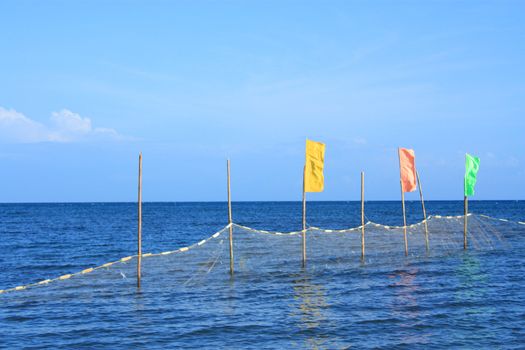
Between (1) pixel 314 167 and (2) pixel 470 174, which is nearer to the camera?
(1) pixel 314 167

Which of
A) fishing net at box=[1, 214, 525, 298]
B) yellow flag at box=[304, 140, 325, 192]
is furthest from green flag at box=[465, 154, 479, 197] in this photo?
yellow flag at box=[304, 140, 325, 192]

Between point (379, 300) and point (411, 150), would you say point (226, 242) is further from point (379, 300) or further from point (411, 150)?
point (379, 300)

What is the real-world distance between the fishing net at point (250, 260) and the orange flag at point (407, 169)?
3766 mm

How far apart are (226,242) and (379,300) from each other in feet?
74.1

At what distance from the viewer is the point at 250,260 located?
3158 centimetres

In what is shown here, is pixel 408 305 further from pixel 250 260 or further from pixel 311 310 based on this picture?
pixel 250 260


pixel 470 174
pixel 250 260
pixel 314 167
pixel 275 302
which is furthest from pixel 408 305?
pixel 470 174

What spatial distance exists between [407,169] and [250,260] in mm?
9547

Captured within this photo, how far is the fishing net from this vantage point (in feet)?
77.0

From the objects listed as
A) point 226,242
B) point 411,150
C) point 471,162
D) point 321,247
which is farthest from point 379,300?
point 226,242

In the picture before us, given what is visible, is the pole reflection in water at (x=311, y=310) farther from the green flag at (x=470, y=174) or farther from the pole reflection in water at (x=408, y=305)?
the green flag at (x=470, y=174)

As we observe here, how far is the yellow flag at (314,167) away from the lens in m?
25.1

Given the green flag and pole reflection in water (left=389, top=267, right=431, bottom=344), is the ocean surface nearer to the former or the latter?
pole reflection in water (left=389, top=267, right=431, bottom=344)

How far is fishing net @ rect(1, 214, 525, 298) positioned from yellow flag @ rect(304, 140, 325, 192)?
2856 mm
